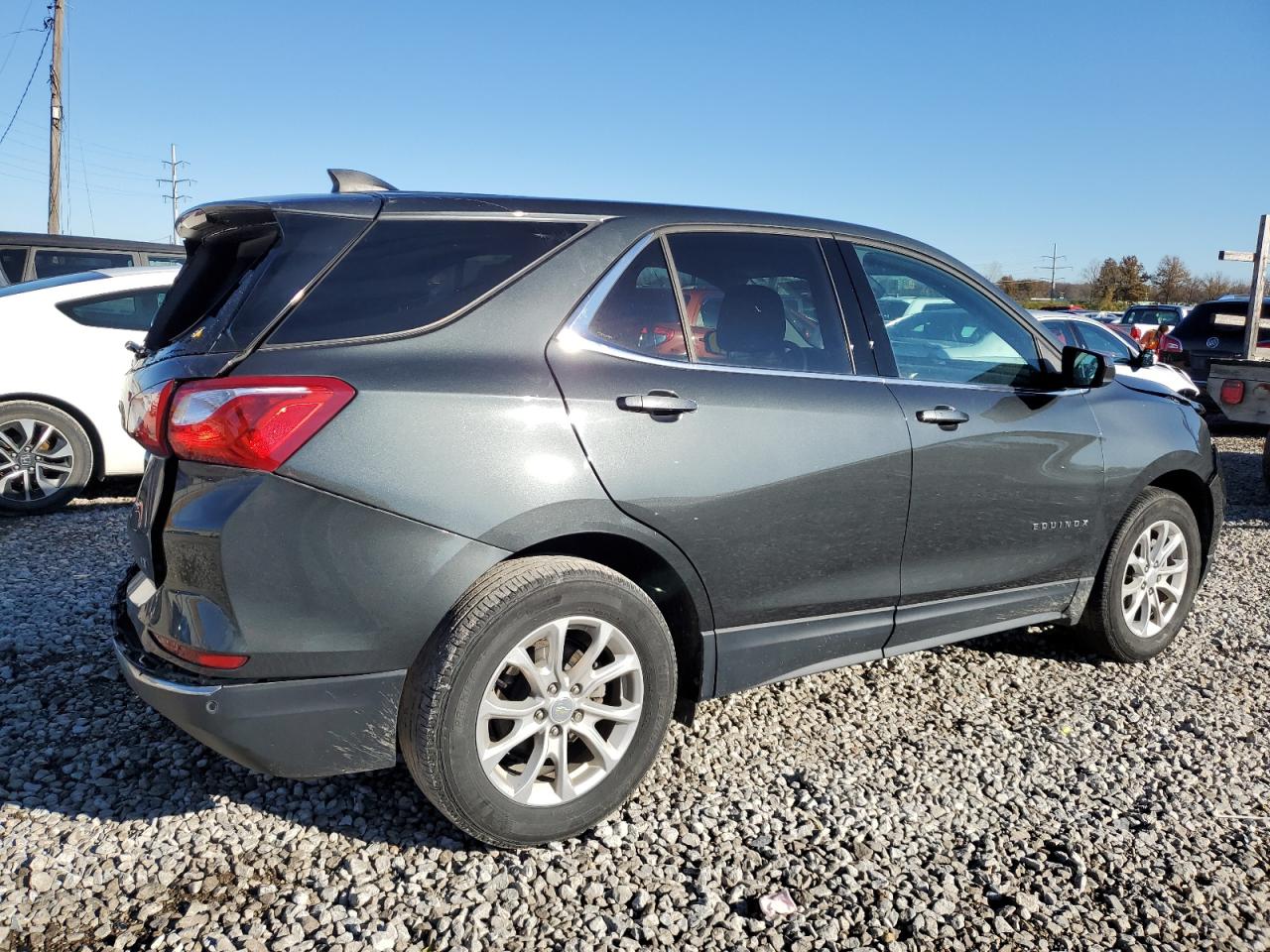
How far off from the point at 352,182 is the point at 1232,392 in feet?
24.7

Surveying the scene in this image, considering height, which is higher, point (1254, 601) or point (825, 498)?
point (825, 498)

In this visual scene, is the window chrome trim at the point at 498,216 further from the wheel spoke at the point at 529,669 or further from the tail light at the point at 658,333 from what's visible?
the wheel spoke at the point at 529,669

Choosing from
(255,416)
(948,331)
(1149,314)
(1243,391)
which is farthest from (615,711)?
(1149,314)

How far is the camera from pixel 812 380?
3.24m

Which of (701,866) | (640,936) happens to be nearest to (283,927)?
(640,936)

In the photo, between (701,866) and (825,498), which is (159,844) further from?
(825,498)

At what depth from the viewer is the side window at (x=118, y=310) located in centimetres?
686

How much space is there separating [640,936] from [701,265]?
192 centimetres

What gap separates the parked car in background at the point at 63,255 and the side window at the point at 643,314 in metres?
7.52

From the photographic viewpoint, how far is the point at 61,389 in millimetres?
6684

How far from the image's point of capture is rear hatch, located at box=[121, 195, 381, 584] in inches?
99.1

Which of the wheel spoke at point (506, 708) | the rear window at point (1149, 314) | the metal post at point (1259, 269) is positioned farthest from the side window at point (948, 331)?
the rear window at point (1149, 314)

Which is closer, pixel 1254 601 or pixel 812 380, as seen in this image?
pixel 812 380

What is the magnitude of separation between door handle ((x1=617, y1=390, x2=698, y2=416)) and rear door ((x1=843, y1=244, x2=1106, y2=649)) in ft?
2.94
